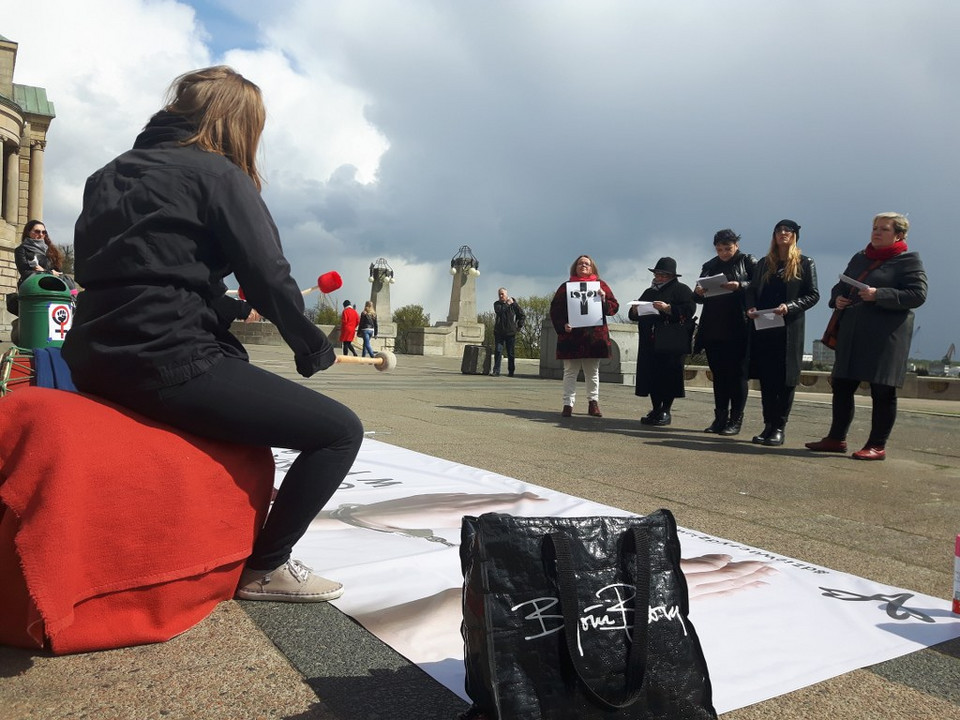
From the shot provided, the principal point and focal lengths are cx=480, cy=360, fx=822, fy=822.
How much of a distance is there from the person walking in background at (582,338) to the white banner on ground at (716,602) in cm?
468

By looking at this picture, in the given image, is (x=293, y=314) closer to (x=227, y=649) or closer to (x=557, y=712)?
(x=227, y=649)

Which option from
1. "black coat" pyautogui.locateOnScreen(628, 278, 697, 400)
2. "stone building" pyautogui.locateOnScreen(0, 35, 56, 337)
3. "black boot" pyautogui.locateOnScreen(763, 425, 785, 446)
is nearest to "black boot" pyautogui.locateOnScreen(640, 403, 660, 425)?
"black coat" pyautogui.locateOnScreen(628, 278, 697, 400)

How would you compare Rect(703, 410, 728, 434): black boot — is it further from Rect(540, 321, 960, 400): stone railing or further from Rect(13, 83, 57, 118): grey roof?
Rect(13, 83, 57, 118): grey roof

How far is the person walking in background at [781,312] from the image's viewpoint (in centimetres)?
723

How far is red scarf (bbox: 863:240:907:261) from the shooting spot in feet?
21.2

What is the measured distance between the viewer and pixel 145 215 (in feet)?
7.85

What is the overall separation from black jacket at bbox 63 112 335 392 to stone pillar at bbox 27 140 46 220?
62112 millimetres

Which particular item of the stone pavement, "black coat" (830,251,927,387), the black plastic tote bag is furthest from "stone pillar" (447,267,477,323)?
the black plastic tote bag

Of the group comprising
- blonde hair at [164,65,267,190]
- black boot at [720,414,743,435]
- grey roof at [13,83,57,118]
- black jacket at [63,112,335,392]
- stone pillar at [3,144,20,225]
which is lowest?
black boot at [720,414,743,435]

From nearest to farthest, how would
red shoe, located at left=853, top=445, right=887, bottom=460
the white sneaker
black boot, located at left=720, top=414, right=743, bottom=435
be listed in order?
1. the white sneaker
2. red shoe, located at left=853, top=445, right=887, bottom=460
3. black boot, located at left=720, top=414, right=743, bottom=435

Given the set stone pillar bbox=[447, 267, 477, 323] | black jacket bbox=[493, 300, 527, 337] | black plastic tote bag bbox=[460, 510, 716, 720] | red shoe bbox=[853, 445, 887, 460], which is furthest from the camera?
stone pillar bbox=[447, 267, 477, 323]

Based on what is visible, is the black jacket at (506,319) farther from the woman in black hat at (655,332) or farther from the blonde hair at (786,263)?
the blonde hair at (786,263)

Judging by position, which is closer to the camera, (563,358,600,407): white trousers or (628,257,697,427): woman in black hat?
(628,257,697,427): woman in black hat

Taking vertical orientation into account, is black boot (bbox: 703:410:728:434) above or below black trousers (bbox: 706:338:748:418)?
below
